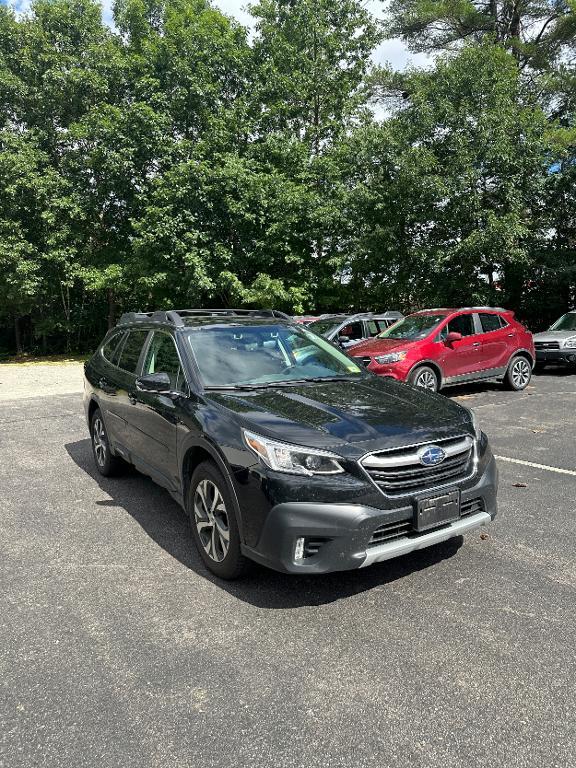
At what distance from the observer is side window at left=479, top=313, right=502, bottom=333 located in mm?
11141

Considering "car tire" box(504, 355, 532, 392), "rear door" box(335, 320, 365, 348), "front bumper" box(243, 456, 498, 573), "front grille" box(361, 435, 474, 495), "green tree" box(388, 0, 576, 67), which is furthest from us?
"green tree" box(388, 0, 576, 67)

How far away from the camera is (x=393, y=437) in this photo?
3.18m

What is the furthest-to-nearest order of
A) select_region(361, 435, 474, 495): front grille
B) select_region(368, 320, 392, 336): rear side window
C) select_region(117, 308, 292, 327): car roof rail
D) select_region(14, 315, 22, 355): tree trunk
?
select_region(14, 315, 22, 355): tree trunk → select_region(368, 320, 392, 336): rear side window → select_region(117, 308, 292, 327): car roof rail → select_region(361, 435, 474, 495): front grille

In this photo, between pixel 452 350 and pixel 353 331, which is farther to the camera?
pixel 353 331

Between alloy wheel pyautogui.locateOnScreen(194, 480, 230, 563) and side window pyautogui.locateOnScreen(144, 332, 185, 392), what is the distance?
32.6 inches

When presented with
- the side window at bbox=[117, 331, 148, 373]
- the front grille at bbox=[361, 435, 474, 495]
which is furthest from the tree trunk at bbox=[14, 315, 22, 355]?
the front grille at bbox=[361, 435, 474, 495]

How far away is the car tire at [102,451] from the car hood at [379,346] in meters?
5.07

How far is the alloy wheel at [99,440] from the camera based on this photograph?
5.77m

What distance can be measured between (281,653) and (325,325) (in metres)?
10.1

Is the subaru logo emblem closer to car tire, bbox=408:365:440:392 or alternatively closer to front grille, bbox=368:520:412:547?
front grille, bbox=368:520:412:547

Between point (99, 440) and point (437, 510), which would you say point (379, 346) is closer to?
point (99, 440)

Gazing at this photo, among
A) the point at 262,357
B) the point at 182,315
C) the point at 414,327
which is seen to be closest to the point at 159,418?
the point at 262,357

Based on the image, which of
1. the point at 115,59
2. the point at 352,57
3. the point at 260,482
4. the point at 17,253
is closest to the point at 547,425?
the point at 260,482

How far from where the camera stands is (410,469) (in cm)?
315
